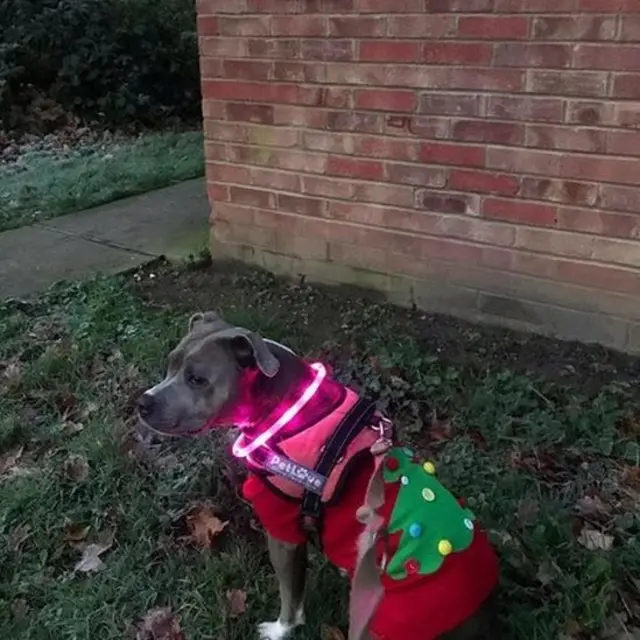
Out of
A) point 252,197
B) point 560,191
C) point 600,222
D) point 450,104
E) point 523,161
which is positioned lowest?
point 252,197

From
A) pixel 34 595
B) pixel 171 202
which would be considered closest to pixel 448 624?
pixel 34 595

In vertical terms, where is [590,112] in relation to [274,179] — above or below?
above

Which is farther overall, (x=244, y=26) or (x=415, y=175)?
(x=244, y=26)

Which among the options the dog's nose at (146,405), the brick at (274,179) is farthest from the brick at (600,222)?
the dog's nose at (146,405)

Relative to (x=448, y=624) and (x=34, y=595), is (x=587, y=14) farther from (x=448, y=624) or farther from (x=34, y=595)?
(x=34, y=595)

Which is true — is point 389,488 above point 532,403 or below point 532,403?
above

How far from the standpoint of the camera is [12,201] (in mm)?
7645

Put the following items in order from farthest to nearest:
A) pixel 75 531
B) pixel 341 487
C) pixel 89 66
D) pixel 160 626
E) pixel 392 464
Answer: pixel 89 66 → pixel 75 531 → pixel 160 626 → pixel 341 487 → pixel 392 464

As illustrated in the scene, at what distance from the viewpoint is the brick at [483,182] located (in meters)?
4.25

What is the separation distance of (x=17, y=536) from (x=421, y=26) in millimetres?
2815

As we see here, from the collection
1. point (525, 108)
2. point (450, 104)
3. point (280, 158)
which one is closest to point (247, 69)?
point (280, 158)

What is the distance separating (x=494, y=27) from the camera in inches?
160

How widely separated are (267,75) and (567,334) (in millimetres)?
2077

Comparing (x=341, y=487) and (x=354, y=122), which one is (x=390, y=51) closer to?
(x=354, y=122)
